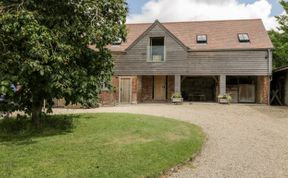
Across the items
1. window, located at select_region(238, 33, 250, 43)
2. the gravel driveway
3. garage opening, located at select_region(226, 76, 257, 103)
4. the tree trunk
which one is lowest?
the gravel driveway

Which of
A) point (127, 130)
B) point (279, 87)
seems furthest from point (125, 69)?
point (127, 130)

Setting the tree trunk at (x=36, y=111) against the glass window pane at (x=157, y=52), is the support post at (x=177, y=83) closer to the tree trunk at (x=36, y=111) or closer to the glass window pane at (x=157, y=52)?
the glass window pane at (x=157, y=52)

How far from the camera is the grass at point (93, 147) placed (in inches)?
247

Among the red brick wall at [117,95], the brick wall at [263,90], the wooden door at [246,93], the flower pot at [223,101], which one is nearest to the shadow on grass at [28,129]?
the red brick wall at [117,95]

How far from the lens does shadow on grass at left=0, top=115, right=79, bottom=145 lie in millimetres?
8953

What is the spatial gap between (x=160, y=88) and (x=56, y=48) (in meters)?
18.1

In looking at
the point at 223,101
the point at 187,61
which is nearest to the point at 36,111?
the point at 223,101

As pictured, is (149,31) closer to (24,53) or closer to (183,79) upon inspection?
(183,79)

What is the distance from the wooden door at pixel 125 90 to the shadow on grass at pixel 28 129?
12.5 m

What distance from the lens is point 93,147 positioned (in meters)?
7.85

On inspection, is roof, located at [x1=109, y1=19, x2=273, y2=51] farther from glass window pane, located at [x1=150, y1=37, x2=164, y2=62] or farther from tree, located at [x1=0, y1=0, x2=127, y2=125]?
tree, located at [x1=0, y1=0, x2=127, y2=125]

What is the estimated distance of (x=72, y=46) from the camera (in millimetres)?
9469

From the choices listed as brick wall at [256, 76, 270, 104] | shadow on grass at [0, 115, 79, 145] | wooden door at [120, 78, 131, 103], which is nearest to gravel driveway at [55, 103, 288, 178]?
shadow on grass at [0, 115, 79, 145]

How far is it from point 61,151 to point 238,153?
446 cm
